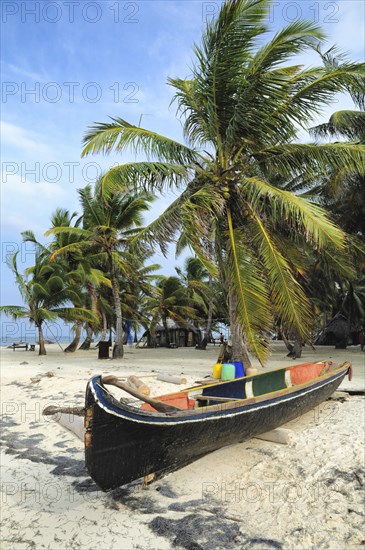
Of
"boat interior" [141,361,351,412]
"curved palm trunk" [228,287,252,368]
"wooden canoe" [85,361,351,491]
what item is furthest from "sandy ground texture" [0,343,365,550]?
"curved palm trunk" [228,287,252,368]

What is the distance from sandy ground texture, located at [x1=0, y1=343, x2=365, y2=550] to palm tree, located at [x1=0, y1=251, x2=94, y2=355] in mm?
13382

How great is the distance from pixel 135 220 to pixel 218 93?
9384 mm

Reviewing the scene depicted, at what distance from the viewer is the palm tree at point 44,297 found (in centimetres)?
1894

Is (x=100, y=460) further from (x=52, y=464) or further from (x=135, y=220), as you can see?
(x=135, y=220)

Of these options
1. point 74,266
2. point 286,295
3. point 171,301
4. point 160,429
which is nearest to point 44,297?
point 74,266

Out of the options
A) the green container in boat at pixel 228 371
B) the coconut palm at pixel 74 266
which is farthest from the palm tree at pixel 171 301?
the green container in boat at pixel 228 371

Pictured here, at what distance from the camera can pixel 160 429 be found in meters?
3.87

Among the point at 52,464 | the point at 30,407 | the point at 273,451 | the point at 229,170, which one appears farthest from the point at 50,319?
the point at 273,451

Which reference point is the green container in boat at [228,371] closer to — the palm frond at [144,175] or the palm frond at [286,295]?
the palm frond at [286,295]

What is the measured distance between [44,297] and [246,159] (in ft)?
43.2

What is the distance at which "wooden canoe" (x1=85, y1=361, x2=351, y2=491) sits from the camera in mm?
3615

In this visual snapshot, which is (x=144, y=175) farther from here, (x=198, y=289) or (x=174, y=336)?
(x=174, y=336)

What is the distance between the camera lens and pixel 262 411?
16.0 feet

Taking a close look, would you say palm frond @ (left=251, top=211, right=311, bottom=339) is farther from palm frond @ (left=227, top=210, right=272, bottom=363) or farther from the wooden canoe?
the wooden canoe
